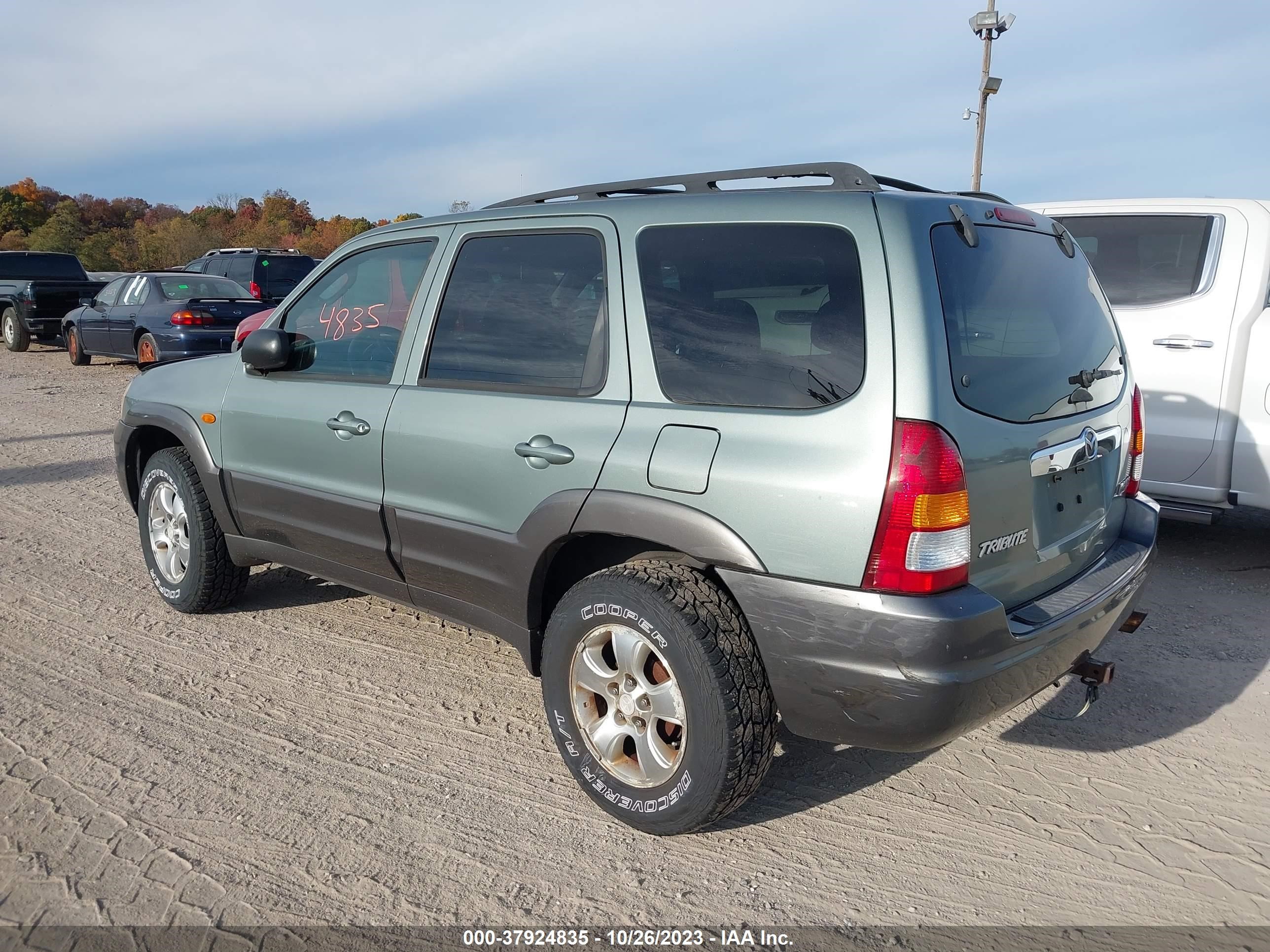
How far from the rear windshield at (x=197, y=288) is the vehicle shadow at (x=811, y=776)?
479 inches

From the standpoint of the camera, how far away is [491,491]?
3260mm

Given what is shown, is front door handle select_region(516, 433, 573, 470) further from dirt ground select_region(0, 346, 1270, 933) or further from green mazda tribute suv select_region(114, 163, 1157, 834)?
dirt ground select_region(0, 346, 1270, 933)

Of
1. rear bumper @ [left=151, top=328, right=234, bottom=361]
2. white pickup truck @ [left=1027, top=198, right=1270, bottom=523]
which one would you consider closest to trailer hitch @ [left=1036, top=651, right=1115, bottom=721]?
white pickup truck @ [left=1027, top=198, right=1270, bottom=523]

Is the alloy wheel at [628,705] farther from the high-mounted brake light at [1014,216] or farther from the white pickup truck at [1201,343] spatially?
the white pickup truck at [1201,343]

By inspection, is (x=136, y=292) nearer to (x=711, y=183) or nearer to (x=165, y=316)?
(x=165, y=316)

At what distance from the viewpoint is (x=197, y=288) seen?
1369cm

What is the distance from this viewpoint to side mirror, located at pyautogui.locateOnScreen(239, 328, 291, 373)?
3982 mm

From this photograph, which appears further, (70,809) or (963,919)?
(70,809)

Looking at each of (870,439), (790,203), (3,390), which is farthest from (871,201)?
(3,390)

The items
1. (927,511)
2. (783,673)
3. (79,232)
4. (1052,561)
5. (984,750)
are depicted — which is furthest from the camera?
(79,232)

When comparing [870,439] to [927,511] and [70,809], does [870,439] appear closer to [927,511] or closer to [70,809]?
[927,511]

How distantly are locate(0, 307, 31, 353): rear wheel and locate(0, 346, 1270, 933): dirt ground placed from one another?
15.5 meters

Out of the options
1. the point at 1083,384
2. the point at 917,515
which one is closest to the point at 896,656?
the point at 917,515

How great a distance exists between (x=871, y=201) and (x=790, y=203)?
0.24 meters
